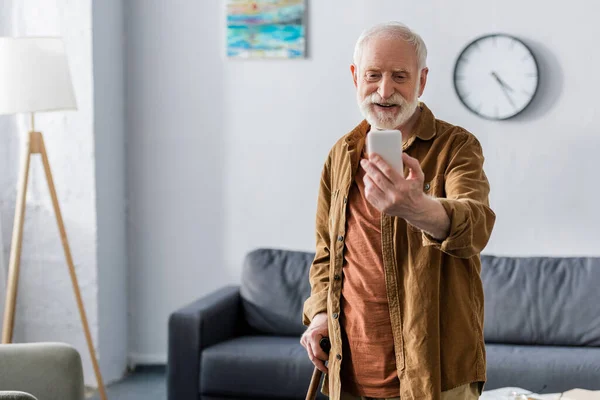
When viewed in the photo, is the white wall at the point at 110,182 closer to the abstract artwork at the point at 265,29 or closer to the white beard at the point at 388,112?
the abstract artwork at the point at 265,29

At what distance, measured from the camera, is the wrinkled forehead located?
1.63m

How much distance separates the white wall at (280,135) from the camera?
3.82m

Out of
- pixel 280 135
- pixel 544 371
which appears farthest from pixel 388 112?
pixel 280 135

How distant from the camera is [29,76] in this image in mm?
3186

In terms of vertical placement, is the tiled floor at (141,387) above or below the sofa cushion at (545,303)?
below

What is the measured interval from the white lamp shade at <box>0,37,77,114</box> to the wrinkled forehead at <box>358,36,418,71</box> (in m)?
1.95

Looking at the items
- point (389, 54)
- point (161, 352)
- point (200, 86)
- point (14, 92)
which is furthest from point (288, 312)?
point (389, 54)

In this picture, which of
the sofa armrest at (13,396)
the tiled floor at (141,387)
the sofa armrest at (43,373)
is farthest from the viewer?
the tiled floor at (141,387)

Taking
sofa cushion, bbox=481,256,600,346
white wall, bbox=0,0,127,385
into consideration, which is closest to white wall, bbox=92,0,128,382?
white wall, bbox=0,0,127,385

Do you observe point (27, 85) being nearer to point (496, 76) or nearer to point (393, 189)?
point (496, 76)

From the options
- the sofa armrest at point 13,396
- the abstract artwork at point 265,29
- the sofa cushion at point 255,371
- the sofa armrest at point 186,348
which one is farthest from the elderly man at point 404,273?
the abstract artwork at point 265,29

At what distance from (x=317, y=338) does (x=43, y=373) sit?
871 millimetres

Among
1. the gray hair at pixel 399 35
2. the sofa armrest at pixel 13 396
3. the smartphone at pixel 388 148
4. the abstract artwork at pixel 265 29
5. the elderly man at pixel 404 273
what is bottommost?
the sofa armrest at pixel 13 396

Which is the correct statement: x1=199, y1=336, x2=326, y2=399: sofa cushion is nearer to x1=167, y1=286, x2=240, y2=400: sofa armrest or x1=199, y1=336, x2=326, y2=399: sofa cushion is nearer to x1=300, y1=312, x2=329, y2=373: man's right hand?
x1=167, y1=286, x2=240, y2=400: sofa armrest
